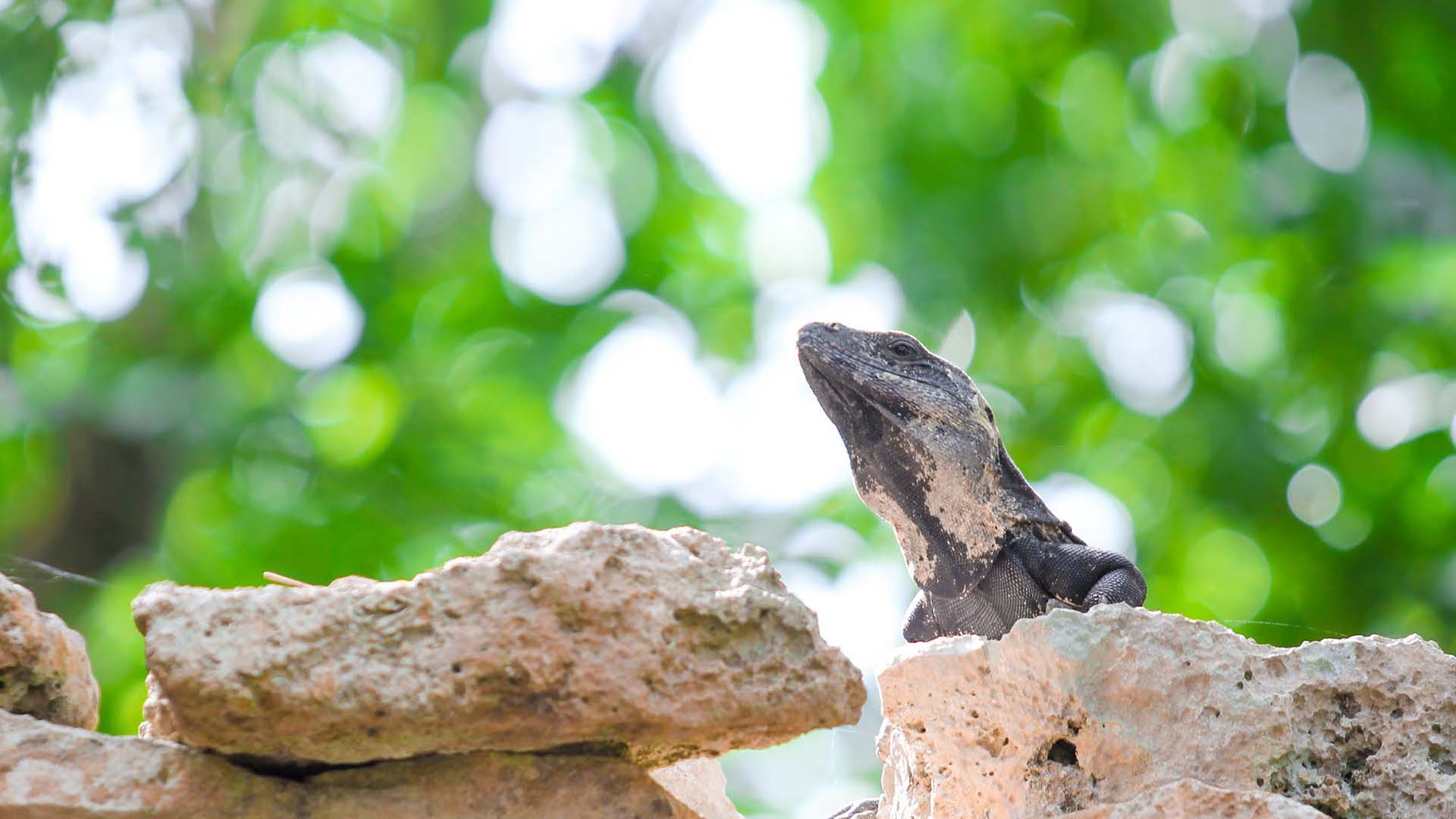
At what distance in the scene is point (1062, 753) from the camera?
3.21m

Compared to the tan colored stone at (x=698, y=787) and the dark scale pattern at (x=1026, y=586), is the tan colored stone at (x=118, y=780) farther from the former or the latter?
the dark scale pattern at (x=1026, y=586)

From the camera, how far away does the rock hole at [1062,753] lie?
320 centimetres

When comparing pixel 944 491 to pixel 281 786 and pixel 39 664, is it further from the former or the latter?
pixel 39 664

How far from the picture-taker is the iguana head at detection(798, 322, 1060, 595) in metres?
5.00

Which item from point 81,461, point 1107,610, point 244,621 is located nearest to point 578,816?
point 244,621

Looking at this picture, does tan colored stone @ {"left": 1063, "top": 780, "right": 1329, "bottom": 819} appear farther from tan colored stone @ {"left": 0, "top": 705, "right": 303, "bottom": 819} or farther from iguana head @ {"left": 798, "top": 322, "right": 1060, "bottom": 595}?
iguana head @ {"left": 798, "top": 322, "right": 1060, "bottom": 595}

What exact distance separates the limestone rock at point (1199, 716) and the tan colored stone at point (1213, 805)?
0.11m

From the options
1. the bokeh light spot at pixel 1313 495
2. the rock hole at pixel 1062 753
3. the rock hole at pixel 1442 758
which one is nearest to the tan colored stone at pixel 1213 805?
the rock hole at pixel 1062 753

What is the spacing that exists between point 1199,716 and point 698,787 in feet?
5.48

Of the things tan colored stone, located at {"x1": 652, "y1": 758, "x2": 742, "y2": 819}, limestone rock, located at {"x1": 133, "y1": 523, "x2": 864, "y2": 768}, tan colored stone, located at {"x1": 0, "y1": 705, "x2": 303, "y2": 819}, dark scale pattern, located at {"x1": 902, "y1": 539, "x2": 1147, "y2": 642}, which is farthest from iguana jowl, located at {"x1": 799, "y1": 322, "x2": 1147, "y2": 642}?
tan colored stone, located at {"x1": 0, "y1": 705, "x2": 303, "y2": 819}

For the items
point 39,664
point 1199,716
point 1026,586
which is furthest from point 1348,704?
point 39,664

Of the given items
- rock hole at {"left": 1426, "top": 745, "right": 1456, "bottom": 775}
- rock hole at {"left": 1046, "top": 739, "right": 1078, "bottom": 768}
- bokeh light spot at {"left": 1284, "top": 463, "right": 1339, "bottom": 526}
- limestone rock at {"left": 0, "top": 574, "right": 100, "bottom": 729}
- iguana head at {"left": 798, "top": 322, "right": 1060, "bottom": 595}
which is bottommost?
limestone rock at {"left": 0, "top": 574, "right": 100, "bottom": 729}

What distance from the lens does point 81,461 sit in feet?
29.8

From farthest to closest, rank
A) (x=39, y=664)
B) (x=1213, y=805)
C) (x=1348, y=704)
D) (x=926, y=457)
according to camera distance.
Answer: (x=926, y=457)
(x=1348, y=704)
(x=39, y=664)
(x=1213, y=805)
